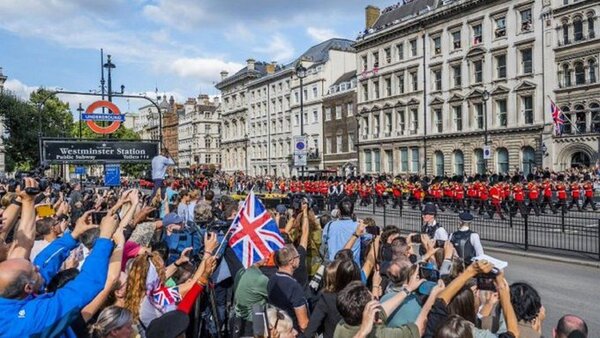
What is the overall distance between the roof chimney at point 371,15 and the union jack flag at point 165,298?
5528cm

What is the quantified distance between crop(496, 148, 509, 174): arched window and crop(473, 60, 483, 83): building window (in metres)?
6.27

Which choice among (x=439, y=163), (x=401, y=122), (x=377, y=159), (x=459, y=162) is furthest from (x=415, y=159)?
(x=377, y=159)

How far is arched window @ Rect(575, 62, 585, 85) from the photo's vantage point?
34.4 metres

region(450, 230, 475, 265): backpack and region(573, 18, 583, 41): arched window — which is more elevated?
region(573, 18, 583, 41): arched window

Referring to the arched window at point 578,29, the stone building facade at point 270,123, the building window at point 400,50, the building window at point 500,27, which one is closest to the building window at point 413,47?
the building window at point 400,50

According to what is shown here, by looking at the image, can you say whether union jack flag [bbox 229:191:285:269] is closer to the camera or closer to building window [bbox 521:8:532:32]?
the camera

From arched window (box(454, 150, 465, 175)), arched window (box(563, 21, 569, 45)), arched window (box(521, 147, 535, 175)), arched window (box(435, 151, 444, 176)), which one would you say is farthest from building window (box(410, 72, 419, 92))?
arched window (box(563, 21, 569, 45))

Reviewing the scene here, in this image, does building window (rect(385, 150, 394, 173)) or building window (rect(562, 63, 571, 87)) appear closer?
building window (rect(562, 63, 571, 87))

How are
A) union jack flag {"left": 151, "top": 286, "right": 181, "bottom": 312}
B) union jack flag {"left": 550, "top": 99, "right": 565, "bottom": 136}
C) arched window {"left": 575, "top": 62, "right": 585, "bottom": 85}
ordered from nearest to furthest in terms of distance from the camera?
union jack flag {"left": 151, "top": 286, "right": 181, "bottom": 312} → union jack flag {"left": 550, "top": 99, "right": 565, "bottom": 136} → arched window {"left": 575, "top": 62, "right": 585, "bottom": 85}

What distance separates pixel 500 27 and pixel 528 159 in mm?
10966

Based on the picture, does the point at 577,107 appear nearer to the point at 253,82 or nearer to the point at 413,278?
the point at 413,278

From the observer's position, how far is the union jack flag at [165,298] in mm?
4348

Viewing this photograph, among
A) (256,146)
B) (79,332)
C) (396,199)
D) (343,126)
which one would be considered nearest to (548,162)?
(396,199)

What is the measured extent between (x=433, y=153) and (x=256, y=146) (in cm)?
3694
